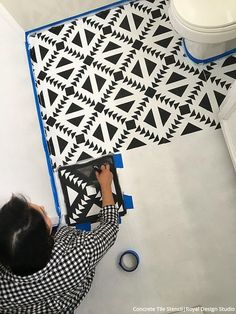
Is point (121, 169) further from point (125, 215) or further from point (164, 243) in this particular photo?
point (164, 243)

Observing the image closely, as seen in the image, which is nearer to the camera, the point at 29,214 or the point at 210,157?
the point at 29,214

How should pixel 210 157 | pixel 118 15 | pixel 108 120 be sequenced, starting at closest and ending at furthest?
pixel 210 157
pixel 108 120
pixel 118 15

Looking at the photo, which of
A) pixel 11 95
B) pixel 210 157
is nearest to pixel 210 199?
pixel 210 157

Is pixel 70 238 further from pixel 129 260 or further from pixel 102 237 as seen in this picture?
pixel 129 260

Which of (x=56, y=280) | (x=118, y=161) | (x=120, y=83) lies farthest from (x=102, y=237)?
(x=120, y=83)

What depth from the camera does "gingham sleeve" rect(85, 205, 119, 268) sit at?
1.01 meters

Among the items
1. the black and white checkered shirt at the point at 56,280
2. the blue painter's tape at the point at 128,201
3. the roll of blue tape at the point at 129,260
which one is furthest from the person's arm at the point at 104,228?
the roll of blue tape at the point at 129,260

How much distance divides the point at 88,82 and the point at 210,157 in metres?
0.73

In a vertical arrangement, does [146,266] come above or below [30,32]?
below

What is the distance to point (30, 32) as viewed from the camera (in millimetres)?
1757

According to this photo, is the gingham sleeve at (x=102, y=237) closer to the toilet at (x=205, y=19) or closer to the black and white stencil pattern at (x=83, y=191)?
the black and white stencil pattern at (x=83, y=191)

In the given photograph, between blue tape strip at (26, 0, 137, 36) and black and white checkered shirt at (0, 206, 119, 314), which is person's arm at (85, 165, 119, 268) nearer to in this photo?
black and white checkered shirt at (0, 206, 119, 314)

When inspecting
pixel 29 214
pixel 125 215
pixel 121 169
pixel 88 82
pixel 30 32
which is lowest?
pixel 125 215

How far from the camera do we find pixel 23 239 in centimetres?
79
